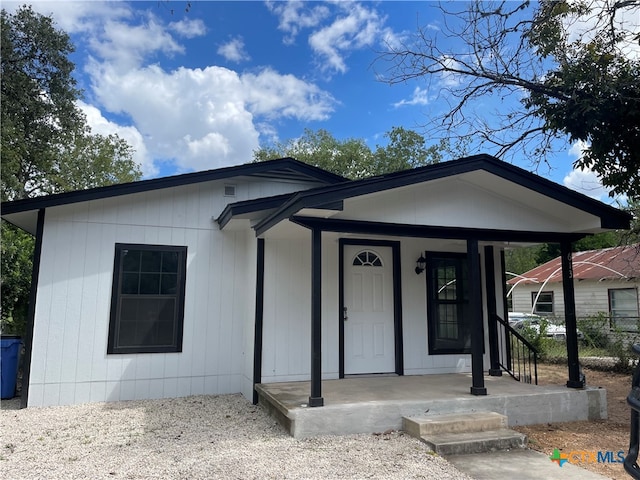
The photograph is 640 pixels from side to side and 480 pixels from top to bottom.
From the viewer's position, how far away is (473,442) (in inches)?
173

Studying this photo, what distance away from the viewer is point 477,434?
4.66 metres

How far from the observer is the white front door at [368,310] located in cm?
686

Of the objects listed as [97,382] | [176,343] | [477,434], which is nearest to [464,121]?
[477,434]

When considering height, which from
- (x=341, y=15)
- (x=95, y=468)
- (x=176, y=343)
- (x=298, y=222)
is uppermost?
(x=341, y=15)

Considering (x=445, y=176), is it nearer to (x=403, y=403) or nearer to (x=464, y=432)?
(x=403, y=403)

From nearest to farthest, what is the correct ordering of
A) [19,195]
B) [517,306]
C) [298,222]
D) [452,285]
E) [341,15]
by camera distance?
1. [298,222]
2. [452,285]
3. [341,15]
4. [19,195]
5. [517,306]

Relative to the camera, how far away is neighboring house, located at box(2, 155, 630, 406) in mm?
5668

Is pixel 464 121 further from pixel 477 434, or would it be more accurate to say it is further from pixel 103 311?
pixel 103 311

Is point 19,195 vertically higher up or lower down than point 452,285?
higher up

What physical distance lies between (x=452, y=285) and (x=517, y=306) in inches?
571

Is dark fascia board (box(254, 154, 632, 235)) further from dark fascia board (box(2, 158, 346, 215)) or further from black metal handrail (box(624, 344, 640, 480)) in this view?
black metal handrail (box(624, 344, 640, 480))

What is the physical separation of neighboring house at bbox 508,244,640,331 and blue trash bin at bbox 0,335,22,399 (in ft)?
46.0

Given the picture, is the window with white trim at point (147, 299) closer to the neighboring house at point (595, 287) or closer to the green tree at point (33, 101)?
the green tree at point (33, 101)

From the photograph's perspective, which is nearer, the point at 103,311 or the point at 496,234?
the point at 496,234
